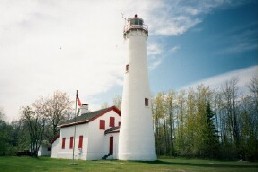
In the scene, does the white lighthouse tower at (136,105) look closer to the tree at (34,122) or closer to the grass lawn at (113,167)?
the grass lawn at (113,167)

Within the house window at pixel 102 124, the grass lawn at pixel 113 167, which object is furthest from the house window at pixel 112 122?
the grass lawn at pixel 113 167

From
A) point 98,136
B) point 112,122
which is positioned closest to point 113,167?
point 98,136

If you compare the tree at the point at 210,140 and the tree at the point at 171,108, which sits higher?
the tree at the point at 171,108

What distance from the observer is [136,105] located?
75.6 feet

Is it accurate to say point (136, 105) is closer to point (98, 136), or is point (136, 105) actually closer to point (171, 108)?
point (98, 136)

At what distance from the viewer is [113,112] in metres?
30.0

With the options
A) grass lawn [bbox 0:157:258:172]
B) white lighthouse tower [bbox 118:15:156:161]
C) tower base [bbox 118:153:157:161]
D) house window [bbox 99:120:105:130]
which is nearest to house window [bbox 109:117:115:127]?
house window [bbox 99:120:105:130]

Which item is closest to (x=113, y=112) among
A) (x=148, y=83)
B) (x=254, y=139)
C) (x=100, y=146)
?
(x=100, y=146)

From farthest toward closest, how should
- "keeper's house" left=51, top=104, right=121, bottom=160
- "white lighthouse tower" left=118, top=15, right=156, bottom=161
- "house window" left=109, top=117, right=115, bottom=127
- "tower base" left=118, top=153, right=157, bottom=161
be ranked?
"house window" left=109, top=117, right=115, bottom=127 < "keeper's house" left=51, top=104, right=121, bottom=160 < "white lighthouse tower" left=118, top=15, right=156, bottom=161 < "tower base" left=118, top=153, right=157, bottom=161

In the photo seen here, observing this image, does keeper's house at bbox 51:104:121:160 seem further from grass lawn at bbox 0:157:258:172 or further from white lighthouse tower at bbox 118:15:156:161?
grass lawn at bbox 0:157:258:172

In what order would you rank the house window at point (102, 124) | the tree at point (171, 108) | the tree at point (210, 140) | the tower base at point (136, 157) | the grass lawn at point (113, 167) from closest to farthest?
the grass lawn at point (113, 167) → the tower base at point (136, 157) → the house window at point (102, 124) → the tree at point (210, 140) → the tree at point (171, 108)

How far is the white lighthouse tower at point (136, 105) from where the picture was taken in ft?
73.5

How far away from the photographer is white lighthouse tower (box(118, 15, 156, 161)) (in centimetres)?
2241

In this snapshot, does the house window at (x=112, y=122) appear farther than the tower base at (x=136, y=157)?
Yes
